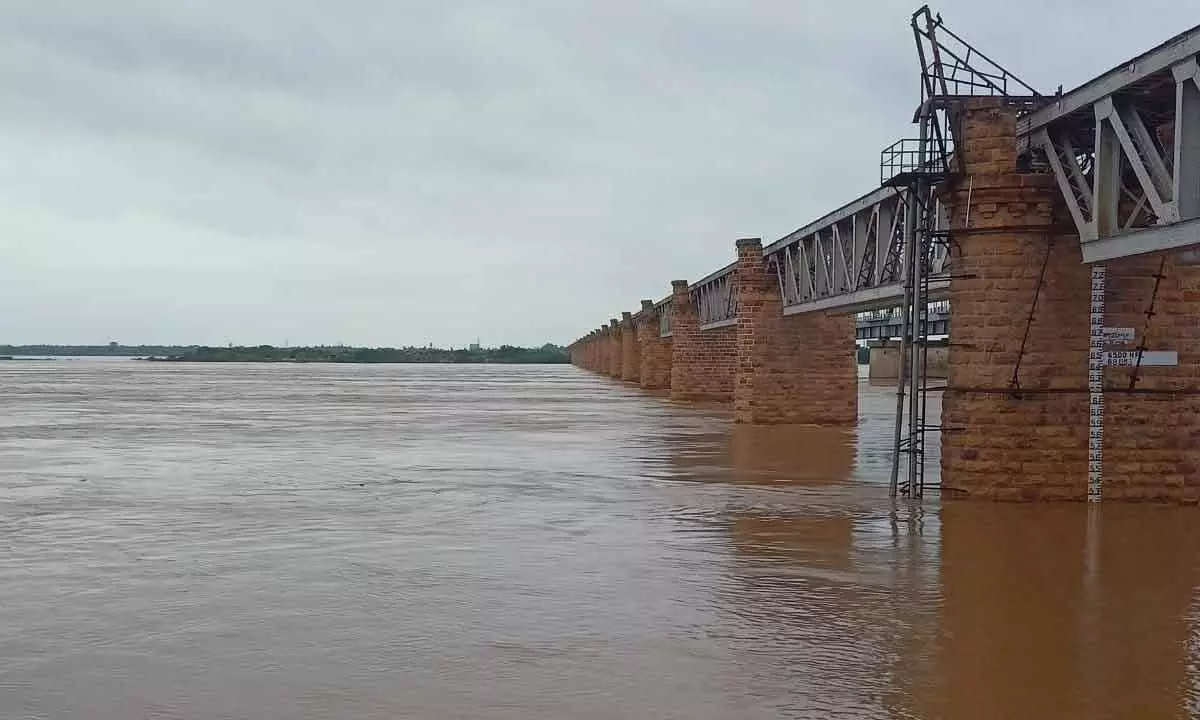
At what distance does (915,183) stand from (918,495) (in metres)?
4.37

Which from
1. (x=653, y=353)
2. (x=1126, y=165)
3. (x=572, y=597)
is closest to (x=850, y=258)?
(x=1126, y=165)

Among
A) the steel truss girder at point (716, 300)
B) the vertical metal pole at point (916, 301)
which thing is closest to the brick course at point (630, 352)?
the steel truss girder at point (716, 300)

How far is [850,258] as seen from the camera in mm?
27250

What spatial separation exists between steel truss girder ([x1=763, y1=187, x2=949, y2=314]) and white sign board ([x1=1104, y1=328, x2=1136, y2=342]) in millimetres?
2566

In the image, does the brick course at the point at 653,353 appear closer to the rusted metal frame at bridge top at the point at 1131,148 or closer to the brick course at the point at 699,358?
the brick course at the point at 699,358

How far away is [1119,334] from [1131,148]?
357cm

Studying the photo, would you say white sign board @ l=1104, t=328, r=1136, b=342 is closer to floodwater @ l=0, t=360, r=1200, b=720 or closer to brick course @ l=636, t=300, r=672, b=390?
floodwater @ l=0, t=360, r=1200, b=720

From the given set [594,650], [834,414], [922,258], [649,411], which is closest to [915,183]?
[922,258]

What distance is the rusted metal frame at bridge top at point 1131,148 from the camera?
11711 mm

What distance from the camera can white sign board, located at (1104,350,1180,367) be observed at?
613 inches

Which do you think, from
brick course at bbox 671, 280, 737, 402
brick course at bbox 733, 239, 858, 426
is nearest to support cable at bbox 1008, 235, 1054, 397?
brick course at bbox 733, 239, 858, 426

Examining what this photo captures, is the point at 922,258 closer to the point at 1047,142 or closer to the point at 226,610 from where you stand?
the point at 1047,142

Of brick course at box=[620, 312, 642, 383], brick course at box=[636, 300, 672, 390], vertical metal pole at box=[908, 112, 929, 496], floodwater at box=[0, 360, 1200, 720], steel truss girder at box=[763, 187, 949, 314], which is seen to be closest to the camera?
floodwater at box=[0, 360, 1200, 720]

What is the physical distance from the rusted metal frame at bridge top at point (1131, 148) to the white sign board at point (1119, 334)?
1389 millimetres
